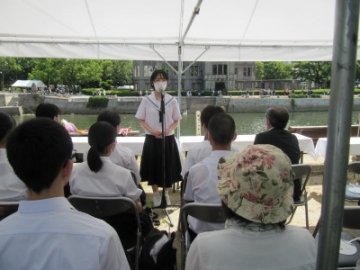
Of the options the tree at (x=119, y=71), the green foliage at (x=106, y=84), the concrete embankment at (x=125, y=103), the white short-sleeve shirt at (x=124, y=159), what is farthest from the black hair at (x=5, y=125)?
the tree at (x=119, y=71)

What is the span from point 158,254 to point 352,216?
1207 mm

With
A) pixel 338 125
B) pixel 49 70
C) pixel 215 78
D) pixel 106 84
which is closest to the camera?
pixel 338 125

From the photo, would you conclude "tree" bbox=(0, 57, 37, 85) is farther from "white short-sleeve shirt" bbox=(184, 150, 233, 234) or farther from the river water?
"white short-sleeve shirt" bbox=(184, 150, 233, 234)

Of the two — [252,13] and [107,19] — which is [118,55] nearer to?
[107,19]

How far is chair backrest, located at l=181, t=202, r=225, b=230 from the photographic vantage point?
6.10ft

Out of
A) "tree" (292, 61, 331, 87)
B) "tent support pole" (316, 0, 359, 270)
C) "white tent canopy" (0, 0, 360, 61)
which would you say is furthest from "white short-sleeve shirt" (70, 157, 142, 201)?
"tree" (292, 61, 331, 87)

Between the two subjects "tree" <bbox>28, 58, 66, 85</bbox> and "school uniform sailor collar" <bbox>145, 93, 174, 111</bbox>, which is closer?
"school uniform sailor collar" <bbox>145, 93, 174, 111</bbox>

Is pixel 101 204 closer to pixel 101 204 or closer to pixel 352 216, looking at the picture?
pixel 101 204

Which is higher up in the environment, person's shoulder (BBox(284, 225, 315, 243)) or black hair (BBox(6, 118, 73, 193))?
black hair (BBox(6, 118, 73, 193))

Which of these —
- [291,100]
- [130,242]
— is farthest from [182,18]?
[291,100]

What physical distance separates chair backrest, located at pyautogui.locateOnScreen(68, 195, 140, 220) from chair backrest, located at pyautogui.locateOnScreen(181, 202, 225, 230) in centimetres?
34

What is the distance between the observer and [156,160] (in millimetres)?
4059

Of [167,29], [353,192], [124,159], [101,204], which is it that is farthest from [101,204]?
[167,29]

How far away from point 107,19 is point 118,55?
0.98 metres
